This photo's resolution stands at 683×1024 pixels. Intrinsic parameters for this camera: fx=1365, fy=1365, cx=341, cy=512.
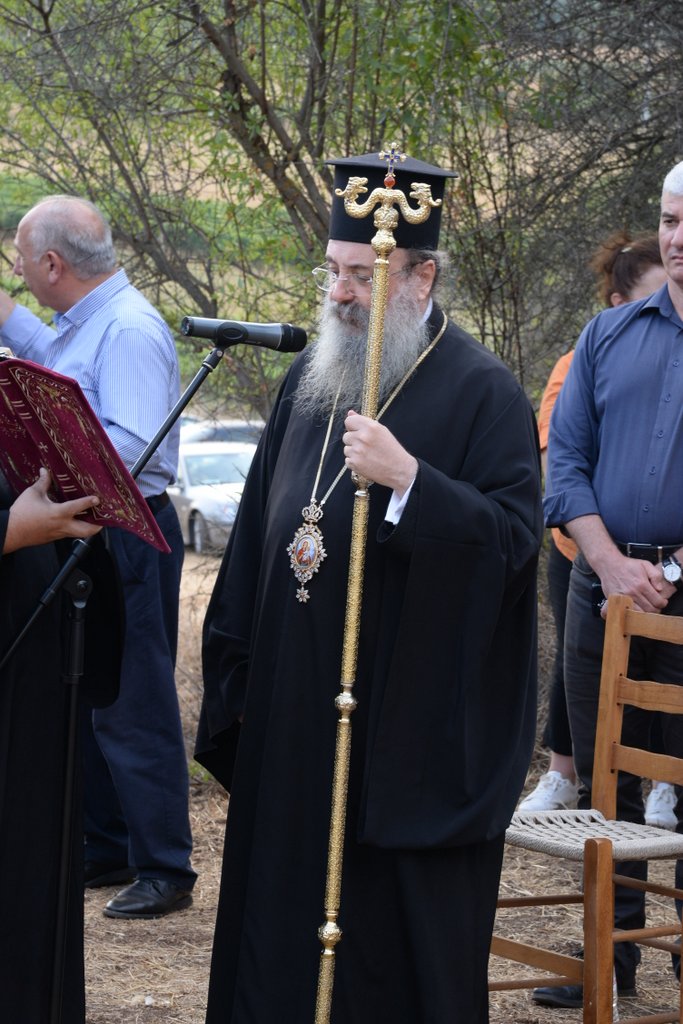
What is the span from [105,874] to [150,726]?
75cm

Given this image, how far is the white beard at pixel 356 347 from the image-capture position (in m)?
3.35

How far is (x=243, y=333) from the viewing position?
3.32 metres

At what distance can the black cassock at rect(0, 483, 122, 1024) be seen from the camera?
325 centimetres

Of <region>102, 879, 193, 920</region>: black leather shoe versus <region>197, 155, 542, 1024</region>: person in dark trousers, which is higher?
<region>197, 155, 542, 1024</region>: person in dark trousers

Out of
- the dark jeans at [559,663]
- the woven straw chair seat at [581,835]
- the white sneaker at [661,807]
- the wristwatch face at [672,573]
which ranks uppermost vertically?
the wristwatch face at [672,573]

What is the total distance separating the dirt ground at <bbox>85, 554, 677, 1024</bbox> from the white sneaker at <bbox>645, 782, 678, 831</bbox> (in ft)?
0.68

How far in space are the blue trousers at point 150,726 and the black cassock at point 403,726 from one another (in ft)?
4.94

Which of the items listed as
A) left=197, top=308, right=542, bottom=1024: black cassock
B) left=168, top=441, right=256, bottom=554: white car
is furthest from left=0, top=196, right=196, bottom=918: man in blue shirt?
left=197, top=308, right=542, bottom=1024: black cassock

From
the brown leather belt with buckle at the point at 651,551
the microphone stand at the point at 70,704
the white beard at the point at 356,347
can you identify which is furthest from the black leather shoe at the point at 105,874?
the white beard at the point at 356,347

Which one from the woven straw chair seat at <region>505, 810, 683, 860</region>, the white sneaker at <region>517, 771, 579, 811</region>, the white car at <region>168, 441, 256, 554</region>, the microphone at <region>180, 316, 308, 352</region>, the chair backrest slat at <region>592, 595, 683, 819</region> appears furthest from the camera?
the white car at <region>168, 441, 256, 554</region>

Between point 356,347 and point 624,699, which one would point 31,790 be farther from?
point 624,699

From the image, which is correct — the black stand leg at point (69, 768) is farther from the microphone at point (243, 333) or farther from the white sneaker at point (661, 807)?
the white sneaker at point (661, 807)

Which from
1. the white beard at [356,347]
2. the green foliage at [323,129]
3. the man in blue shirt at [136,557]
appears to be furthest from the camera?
the green foliage at [323,129]

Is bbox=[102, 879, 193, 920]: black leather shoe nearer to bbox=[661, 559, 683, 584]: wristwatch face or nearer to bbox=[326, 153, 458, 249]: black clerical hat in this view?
bbox=[661, 559, 683, 584]: wristwatch face
